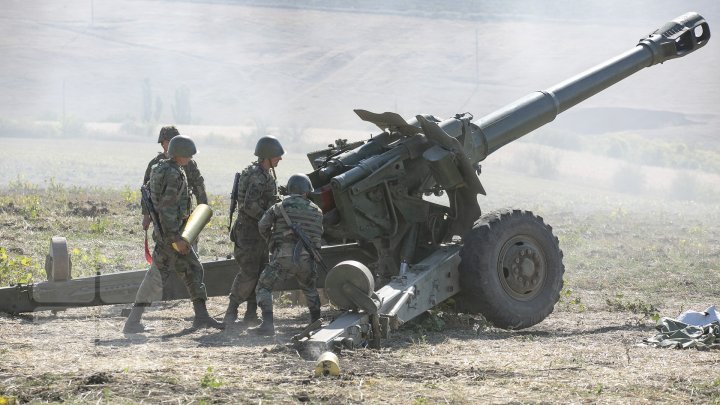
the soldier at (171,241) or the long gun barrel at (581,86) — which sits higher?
the long gun barrel at (581,86)

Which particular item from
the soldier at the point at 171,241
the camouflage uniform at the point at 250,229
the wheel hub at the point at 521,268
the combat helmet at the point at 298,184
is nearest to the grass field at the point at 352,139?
the soldier at the point at 171,241

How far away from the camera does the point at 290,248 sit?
10234mm

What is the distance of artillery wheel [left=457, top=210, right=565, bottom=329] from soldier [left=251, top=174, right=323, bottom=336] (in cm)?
140

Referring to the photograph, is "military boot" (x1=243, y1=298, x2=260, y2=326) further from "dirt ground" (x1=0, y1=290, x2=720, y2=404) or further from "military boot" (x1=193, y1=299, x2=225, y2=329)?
"military boot" (x1=193, y1=299, x2=225, y2=329)

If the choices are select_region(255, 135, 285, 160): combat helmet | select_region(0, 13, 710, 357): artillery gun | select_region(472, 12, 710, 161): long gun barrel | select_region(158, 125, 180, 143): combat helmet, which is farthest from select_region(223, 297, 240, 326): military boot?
select_region(472, 12, 710, 161): long gun barrel

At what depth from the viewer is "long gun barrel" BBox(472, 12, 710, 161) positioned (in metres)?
12.0

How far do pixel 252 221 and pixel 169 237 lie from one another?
0.98 m

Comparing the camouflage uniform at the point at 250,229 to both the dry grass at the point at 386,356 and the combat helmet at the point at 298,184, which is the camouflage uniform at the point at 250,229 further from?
the combat helmet at the point at 298,184

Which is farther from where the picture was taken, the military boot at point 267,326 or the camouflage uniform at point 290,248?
the military boot at point 267,326

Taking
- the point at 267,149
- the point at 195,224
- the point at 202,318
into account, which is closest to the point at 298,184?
the point at 267,149

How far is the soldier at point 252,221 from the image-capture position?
1096cm

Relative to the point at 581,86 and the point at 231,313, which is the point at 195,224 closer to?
the point at 231,313

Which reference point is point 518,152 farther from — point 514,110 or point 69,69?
point 69,69

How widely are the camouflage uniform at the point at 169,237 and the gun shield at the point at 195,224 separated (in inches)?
2.2
